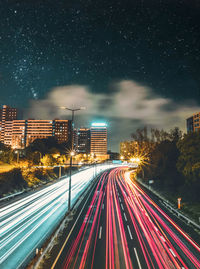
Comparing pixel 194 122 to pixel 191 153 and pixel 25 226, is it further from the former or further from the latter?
pixel 25 226

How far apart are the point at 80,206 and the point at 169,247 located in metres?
15.2

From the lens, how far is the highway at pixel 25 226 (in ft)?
40.4

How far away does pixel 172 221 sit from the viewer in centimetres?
2005

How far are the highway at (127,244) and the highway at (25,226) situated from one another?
2664 millimetres

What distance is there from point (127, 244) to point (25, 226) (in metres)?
11.3

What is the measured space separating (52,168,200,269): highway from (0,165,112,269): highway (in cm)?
266

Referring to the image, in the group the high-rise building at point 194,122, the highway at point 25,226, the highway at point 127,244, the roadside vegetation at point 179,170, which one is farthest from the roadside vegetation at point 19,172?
the high-rise building at point 194,122

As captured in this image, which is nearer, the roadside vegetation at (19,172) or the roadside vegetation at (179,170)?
the roadside vegetation at (179,170)

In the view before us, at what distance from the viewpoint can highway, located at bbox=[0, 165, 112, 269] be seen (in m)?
12.3

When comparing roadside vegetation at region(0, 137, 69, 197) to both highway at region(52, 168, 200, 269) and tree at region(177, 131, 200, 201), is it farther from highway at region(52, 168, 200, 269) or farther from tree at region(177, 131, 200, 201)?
tree at region(177, 131, 200, 201)

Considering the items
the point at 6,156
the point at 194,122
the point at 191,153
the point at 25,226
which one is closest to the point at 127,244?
the point at 25,226

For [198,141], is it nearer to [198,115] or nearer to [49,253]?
[49,253]

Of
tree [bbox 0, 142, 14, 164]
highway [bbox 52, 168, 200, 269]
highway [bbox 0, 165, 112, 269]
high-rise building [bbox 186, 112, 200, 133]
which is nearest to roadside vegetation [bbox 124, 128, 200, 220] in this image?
highway [bbox 52, 168, 200, 269]

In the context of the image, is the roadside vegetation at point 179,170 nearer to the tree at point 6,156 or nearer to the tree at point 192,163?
the tree at point 192,163
